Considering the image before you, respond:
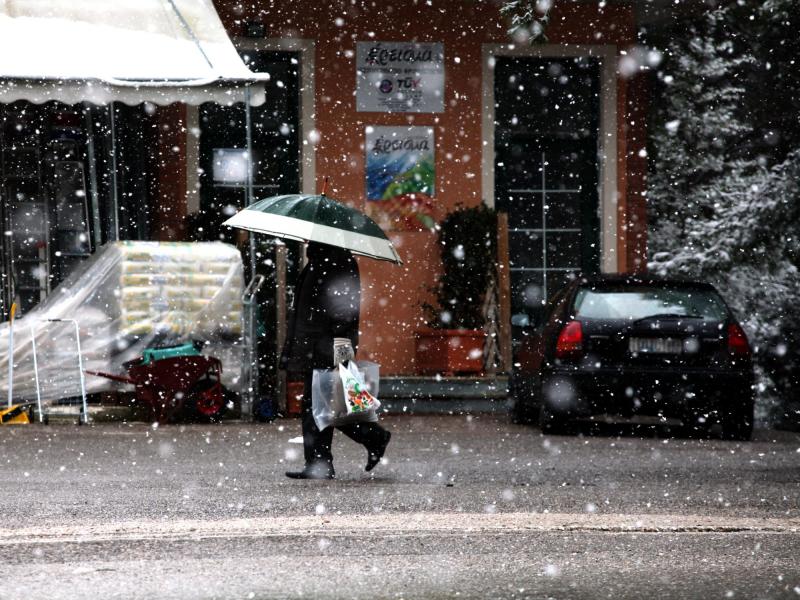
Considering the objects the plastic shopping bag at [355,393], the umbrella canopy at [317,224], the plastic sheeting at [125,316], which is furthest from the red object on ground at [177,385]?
the plastic shopping bag at [355,393]

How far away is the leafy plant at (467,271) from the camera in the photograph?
58.5 ft

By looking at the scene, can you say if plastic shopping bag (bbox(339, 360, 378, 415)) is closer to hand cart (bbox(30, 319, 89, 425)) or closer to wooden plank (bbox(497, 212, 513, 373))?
hand cart (bbox(30, 319, 89, 425))

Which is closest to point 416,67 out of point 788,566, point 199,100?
point 199,100

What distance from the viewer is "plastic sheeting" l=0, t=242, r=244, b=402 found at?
14859mm

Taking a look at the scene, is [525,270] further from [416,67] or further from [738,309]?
[738,309]

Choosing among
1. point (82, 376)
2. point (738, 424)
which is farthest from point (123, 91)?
point (738, 424)

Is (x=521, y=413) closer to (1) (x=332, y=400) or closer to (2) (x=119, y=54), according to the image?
(2) (x=119, y=54)

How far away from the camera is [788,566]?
6961 millimetres

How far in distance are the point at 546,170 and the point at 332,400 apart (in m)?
9.59

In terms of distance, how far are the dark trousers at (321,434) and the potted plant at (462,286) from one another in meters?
7.29

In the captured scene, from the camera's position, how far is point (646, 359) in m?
13.6

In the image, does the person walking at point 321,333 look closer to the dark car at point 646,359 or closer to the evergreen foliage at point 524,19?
the dark car at point 646,359

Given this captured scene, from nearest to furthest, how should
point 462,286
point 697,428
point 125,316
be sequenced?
point 125,316 < point 697,428 < point 462,286

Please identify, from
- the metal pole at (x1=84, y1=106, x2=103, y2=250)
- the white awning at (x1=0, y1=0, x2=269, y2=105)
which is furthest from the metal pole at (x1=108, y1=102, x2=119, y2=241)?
the white awning at (x1=0, y1=0, x2=269, y2=105)
